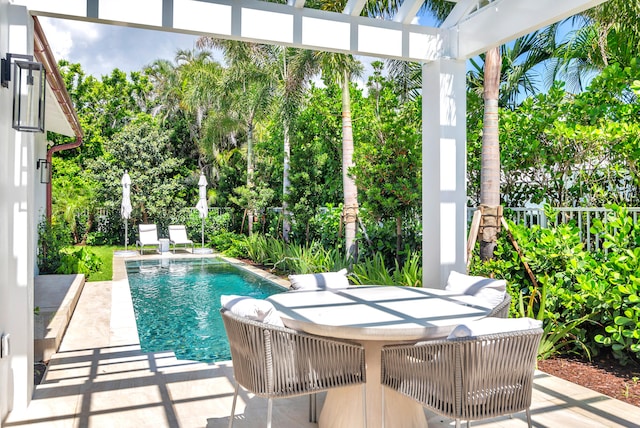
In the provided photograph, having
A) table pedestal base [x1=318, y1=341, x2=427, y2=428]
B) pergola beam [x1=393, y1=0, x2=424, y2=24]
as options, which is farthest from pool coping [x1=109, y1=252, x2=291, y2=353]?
pergola beam [x1=393, y1=0, x2=424, y2=24]

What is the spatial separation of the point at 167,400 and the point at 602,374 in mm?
3567

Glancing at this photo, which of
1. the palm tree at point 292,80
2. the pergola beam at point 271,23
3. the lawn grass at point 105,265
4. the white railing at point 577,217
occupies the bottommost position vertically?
the lawn grass at point 105,265

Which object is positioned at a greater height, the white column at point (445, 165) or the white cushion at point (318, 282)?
the white column at point (445, 165)

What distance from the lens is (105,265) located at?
12.8 meters

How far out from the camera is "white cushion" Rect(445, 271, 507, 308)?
3.63 meters

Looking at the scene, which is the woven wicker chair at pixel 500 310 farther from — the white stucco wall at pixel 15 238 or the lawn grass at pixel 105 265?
the lawn grass at pixel 105 265

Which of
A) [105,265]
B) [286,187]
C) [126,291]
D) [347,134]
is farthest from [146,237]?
[347,134]

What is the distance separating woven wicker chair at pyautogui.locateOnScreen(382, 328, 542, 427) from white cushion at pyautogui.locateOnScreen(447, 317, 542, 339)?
42mm

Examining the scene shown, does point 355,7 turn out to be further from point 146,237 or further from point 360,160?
point 146,237

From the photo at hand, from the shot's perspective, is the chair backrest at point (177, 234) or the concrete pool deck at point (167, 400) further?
the chair backrest at point (177, 234)

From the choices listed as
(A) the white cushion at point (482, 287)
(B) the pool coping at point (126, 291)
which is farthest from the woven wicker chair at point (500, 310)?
(B) the pool coping at point (126, 291)

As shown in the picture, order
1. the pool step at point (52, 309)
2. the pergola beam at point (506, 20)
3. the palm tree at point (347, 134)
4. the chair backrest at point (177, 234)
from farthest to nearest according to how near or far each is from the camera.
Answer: the chair backrest at point (177, 234), the palm tree at point (347, 134), the pool step at point (52, 309), the pergola beam at point (506, 20)

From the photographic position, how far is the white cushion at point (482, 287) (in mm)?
3635

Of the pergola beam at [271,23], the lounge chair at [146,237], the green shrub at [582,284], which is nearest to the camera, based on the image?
the pergola beam at [271,23]
